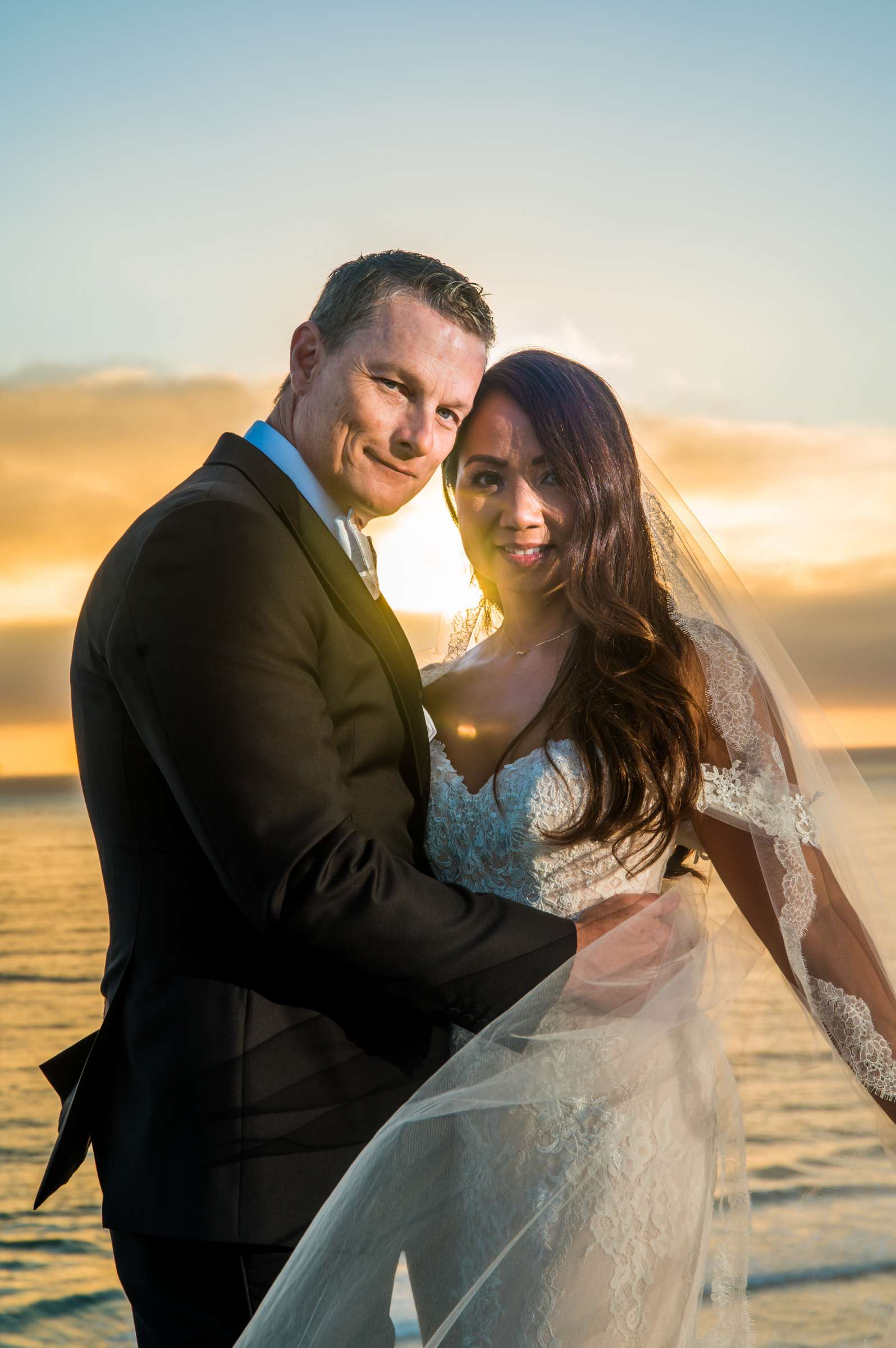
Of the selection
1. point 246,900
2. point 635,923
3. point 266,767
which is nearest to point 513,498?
point 635,923

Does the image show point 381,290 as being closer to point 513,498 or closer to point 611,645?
point 513,498

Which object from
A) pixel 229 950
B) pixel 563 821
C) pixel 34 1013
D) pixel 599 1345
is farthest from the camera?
pixel 34 1013

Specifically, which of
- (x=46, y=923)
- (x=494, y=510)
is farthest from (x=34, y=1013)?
(x=494, y=510)

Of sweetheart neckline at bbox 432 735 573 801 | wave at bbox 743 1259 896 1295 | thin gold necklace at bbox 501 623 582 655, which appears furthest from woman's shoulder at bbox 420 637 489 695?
wave at bbox 743 1259 896 1295

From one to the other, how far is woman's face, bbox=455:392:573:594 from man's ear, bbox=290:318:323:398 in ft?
1.94

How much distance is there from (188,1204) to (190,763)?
0.74 m

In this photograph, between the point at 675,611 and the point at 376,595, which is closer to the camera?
the point at 376,595

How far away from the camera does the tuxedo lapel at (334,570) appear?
6.89ft

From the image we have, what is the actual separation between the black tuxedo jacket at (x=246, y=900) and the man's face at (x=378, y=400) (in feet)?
0.93

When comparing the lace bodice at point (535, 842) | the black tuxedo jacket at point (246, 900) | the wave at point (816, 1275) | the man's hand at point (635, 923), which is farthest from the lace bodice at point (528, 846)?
the wave at point (816, 1275)

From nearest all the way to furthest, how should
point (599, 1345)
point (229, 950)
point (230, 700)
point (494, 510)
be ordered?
point (230, 700)
point (229, 950)
point (599, 1345)
point (494, 510)

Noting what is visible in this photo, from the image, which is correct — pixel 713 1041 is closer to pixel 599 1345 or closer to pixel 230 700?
pixel 599 1345

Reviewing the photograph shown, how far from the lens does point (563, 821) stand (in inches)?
100

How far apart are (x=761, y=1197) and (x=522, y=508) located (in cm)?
163
